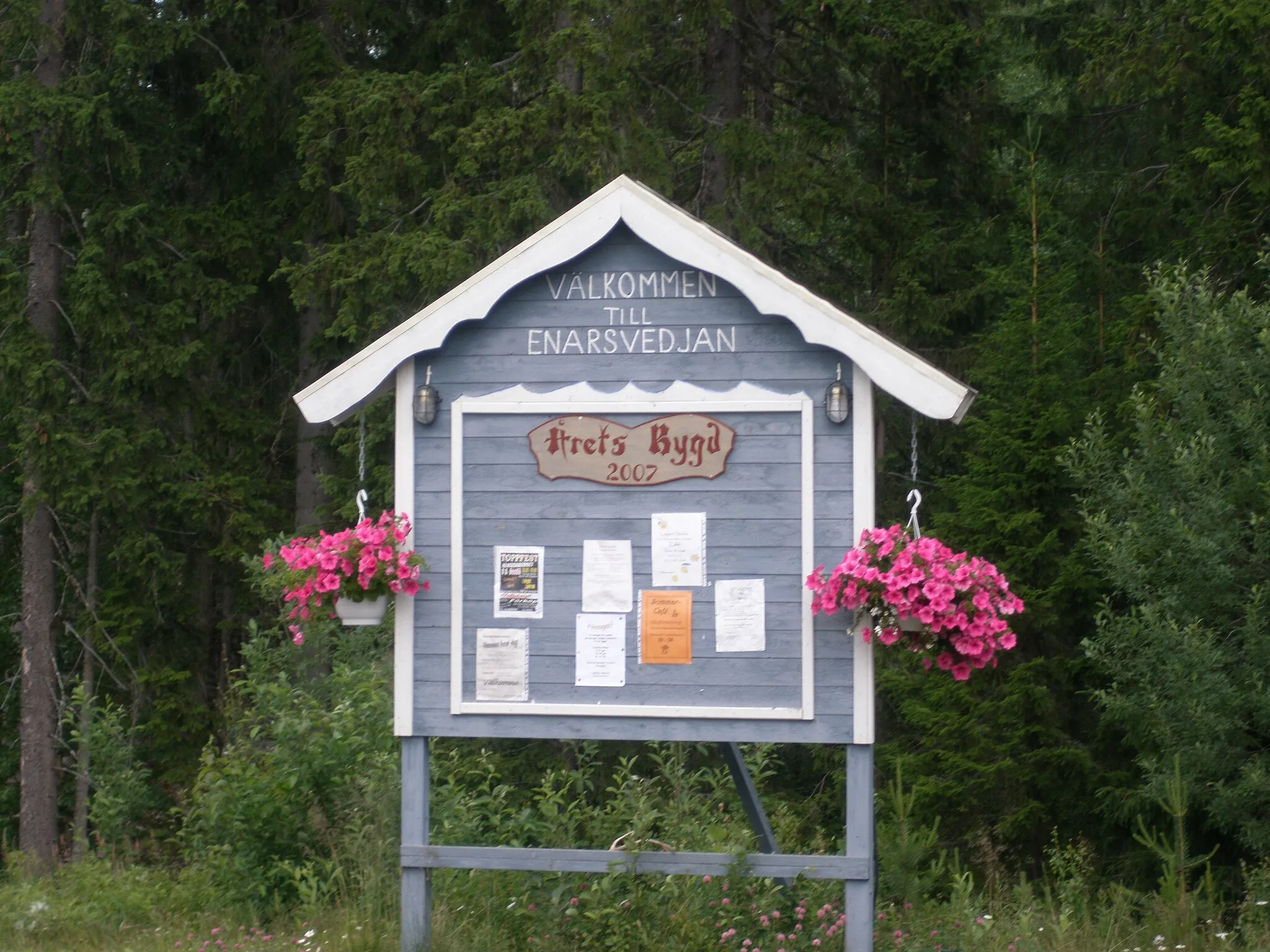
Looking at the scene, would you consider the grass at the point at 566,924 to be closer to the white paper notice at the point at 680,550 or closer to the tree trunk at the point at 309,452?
the white paper notice at the point at 680,550

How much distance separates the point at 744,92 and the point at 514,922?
11.4 m

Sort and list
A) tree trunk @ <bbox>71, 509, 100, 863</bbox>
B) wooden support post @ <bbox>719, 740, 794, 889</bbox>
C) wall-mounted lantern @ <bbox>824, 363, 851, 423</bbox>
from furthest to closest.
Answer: tree trunk @ <bbox>71, 509, 100, 863</bbox> → wooden support post @ <bbox>719, 740, 794, 889</bbox> → wall-mounted lantern @ <bbox>824, 363, 851, 423</bbox>

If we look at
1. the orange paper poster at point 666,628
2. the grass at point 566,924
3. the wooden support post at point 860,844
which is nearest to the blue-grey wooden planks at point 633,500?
the orange paper poster at point 666,628

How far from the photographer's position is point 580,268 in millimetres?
5879

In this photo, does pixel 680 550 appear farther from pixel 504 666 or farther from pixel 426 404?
pixel 426 404

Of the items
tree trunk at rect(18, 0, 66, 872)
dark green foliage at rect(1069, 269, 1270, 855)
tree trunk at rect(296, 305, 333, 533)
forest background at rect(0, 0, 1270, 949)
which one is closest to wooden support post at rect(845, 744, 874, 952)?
forest background at rect(0, 0, 1270, 949)

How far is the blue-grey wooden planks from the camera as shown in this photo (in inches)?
219

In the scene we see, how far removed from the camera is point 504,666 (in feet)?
18.7

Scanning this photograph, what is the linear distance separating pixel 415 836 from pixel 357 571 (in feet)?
3.92

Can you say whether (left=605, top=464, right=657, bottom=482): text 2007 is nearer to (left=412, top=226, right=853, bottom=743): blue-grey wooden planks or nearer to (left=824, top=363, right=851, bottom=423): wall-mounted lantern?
(left=412, top=226, right=853, bottom=743): blue-grey wooden planks

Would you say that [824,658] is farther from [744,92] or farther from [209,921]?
[744,92]

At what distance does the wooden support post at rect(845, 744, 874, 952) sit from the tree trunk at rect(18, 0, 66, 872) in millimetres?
11659

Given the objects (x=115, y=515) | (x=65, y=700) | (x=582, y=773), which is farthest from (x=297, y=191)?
(x=582, y=773)

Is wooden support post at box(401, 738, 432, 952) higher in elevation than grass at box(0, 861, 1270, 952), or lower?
higher
